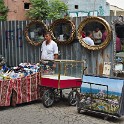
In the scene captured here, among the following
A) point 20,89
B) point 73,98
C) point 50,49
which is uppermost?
point 50,49

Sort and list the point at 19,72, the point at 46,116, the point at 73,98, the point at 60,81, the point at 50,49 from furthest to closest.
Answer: the point at 50,49 < the point at 19,72 < the point at 73,98 < the point at 60,81 < the point at 46,116

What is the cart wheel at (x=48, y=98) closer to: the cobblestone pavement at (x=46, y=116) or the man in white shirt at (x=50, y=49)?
the cobblestone pavement at (x=46, y=116)

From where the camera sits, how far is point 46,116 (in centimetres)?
800

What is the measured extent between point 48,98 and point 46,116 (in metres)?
0.93

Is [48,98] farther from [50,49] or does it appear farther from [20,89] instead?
[50,49]

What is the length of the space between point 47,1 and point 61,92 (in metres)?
19.4

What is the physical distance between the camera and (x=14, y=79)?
8844mm

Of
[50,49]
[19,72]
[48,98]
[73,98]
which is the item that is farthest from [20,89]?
[50,49]

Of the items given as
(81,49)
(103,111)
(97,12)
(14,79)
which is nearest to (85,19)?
(81,49)

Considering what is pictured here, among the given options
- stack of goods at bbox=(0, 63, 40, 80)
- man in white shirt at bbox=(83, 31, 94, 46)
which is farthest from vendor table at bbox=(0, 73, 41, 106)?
man in white shirt at bbox=(83, 31, 94, 46)

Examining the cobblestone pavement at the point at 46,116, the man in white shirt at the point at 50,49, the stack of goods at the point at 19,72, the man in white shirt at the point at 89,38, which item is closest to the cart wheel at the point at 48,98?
the cobblestone pavement at the point at 46,116

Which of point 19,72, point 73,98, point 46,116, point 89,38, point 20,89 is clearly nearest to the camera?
point 46,116

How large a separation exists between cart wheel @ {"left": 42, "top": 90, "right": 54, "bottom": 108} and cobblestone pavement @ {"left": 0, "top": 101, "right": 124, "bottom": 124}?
0.37 feet

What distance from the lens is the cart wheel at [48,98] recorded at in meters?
8.78
